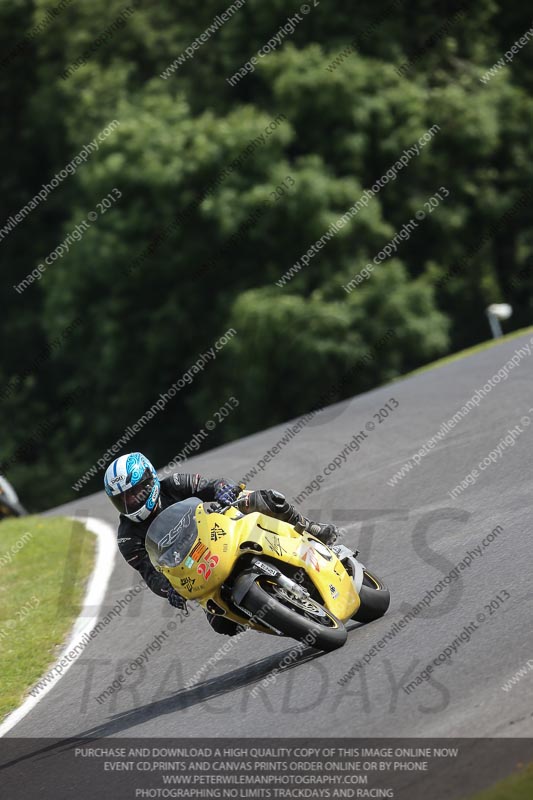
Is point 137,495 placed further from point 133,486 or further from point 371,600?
point 371,600

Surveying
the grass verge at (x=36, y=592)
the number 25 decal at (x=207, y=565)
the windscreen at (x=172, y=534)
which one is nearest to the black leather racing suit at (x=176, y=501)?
the windscreen at (x=172, y=534)

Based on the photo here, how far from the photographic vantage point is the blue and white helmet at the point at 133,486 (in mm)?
7883

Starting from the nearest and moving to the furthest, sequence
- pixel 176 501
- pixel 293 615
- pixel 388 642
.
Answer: pixel 293 615 < pixel 388 642 < pixel 176 501

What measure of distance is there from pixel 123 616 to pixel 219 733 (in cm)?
397

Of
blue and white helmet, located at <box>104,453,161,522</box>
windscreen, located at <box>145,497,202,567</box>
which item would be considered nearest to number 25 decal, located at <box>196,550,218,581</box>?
windscreen, located at <box>145,497,202,567</box>

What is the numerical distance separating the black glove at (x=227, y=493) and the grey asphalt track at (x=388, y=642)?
113 centimetres

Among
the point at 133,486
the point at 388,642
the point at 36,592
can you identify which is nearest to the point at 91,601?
Result: the point at 36,592

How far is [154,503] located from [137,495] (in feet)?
0.51

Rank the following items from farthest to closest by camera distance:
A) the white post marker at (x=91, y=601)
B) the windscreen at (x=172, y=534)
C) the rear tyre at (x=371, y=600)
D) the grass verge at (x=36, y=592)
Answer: the grass verge at (x=36, y=592) → the white post marker at (x=91, y=601) → the rear tyre at (x=371, y=600) → the windscreen at (x=172, y=534)

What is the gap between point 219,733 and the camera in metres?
6.95

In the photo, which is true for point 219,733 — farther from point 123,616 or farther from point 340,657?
point 123,616

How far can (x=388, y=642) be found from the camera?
296 inches

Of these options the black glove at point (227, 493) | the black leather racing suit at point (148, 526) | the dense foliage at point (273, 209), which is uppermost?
the black glove at point (227, 493)

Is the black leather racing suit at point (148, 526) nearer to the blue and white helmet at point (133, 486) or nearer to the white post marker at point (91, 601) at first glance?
the blue and white helmet at point (133, 486)
